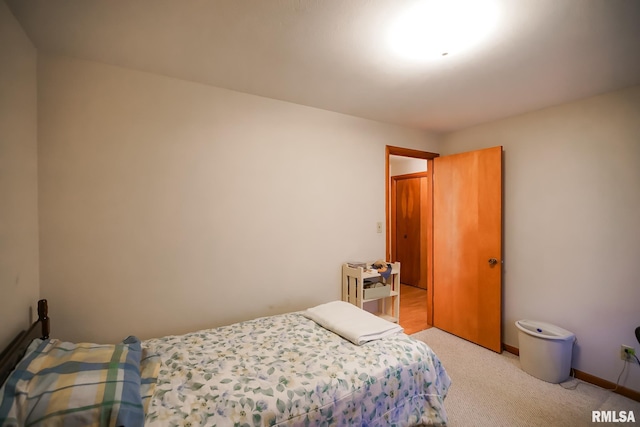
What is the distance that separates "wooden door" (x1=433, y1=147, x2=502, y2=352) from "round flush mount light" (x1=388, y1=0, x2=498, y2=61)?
1.66 meters

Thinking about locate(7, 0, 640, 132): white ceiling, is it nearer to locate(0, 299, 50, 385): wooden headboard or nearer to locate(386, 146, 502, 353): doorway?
locate(386, 146, 502, 353): doorway

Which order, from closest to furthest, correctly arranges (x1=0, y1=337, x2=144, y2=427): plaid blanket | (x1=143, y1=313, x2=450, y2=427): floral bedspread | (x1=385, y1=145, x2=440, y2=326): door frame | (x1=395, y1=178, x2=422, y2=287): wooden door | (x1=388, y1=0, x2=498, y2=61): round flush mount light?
1. (x1=0, y1=337, x2=144, y2=427): plaid blanket
2. (x1=143, y1=313, x2=450, y2=427): floral bedspread
3. (x1=388, y1=0, x2=498, y2=61): round flush mount light
4. (x1=385, y1=145, x2=440, y2=326): door frame
5. (x1=395, y1=178, x2=422, y2=287): wooden door

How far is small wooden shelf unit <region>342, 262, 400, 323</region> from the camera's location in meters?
2.67

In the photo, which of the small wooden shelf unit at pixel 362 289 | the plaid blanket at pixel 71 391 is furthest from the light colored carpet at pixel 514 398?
the plaid blanket at pixel 71 391

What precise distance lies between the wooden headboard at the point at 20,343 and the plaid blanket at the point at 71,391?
0.03 meters

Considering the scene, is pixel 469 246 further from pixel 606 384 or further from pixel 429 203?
pixel 606 384

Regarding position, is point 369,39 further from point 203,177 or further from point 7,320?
point 7,320

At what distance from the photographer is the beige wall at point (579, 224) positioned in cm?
221

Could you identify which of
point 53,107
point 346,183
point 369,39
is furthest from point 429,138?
point 53,107

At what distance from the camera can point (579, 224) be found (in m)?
2.45

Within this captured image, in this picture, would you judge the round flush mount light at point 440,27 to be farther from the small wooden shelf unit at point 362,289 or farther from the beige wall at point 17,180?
the beige wall at point 17,180

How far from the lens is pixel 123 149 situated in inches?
75.8

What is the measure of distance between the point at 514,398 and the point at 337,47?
9.35 feet

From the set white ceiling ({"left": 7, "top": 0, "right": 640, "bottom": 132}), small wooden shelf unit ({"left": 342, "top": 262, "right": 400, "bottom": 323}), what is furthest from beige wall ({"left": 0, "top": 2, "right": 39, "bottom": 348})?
small wooden shelf unit ({"left": 342, "top": 262, "right": 400, "bottom": 323})
